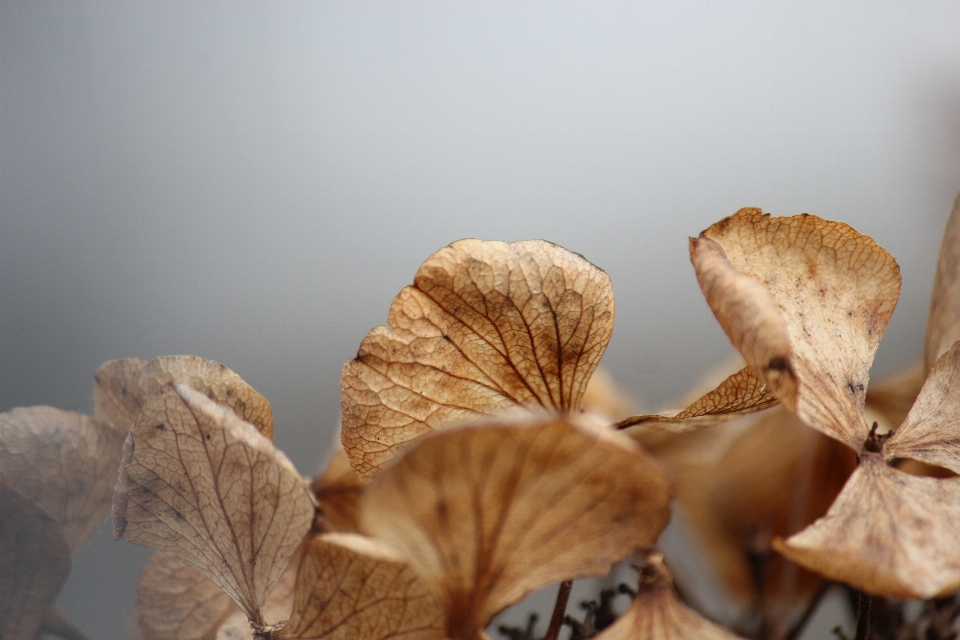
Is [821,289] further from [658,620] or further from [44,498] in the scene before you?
[44,498]

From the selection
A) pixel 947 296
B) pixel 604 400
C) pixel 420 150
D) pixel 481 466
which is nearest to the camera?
pixel 481 466

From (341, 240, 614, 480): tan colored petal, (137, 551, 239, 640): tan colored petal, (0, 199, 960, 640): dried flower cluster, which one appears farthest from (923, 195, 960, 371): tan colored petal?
(137, 551, 239, 640): tan colored petal

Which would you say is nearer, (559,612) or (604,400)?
(559,612)

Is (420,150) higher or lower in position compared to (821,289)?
higher

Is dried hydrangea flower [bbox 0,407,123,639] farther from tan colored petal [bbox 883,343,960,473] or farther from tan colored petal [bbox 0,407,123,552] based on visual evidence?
tan colored petal [bbox 883,343,960,473]

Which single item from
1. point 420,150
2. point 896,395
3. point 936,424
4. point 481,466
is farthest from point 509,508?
point 420,150

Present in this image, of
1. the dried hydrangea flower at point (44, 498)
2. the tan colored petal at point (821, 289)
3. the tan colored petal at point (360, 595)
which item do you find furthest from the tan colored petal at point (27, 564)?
the tan colored petal at point (821, 289)
